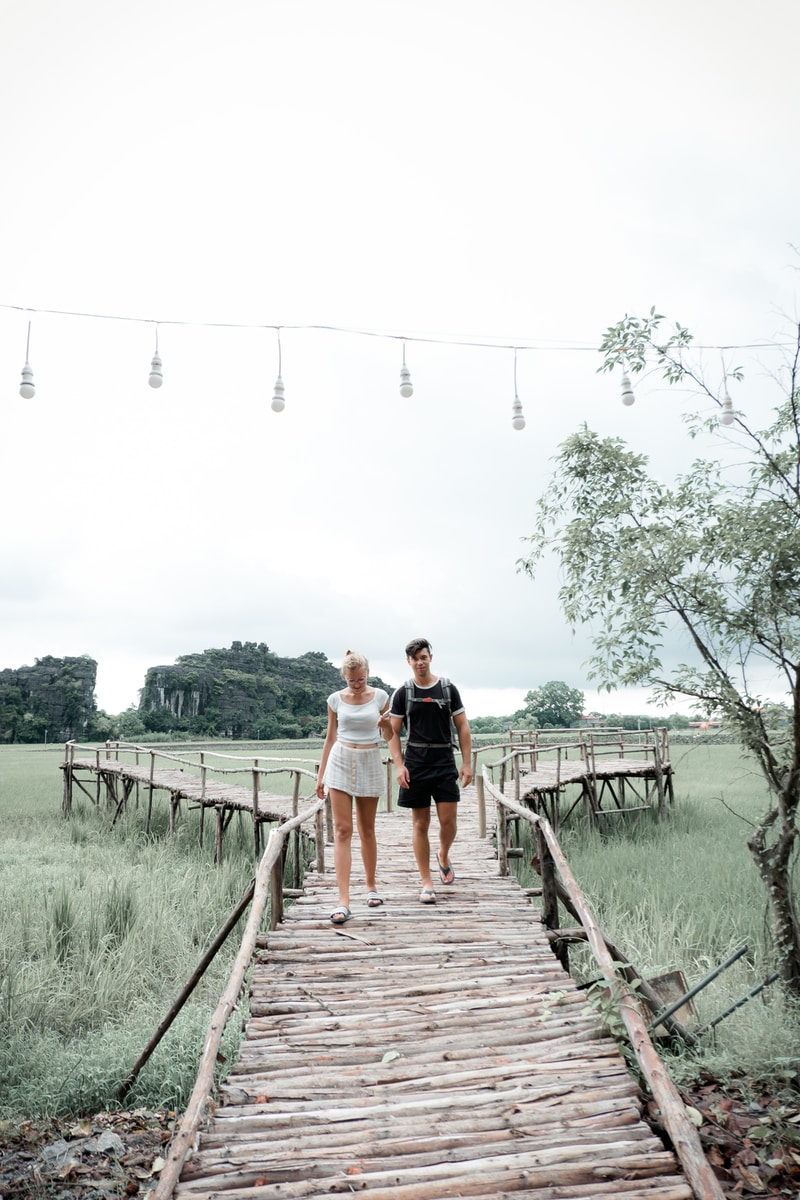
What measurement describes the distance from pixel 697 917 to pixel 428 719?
15.5ft

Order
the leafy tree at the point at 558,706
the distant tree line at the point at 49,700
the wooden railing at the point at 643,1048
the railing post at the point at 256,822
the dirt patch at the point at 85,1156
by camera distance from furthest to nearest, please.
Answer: the distant tree line at the point at 49,700 < the leafy tree at the point at 558,706 < the railing post at the point at 256,822 < the dirt patch at the point at 85,1156 < the wooden railing at the point at 643,1048

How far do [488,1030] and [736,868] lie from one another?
7.16m

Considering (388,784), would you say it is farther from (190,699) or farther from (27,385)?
(190,699)

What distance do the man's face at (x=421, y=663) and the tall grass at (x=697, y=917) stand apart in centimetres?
274

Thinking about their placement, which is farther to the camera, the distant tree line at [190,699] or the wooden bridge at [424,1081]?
the distant tree line at [190,699]

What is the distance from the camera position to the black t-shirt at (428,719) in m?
4.63

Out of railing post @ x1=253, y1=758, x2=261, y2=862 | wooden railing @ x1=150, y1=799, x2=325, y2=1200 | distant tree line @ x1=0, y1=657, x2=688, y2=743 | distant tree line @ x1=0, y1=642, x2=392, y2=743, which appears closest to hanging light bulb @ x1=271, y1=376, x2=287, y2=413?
wooden railing @ x1=150, y1=799, x2=325, y2=1200

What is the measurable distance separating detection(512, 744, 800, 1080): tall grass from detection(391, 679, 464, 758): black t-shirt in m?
2.34

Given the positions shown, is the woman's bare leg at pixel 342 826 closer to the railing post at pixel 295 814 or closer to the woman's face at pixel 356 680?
the woman's face at pixel 356 680

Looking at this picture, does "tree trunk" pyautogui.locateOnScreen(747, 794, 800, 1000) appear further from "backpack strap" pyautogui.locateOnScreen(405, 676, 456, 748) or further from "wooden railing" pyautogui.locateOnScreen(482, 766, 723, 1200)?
"backpack strap" pyautogui.locateOnScreen(405, 676, 456, 748)

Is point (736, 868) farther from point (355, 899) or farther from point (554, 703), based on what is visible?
point (554, 703)

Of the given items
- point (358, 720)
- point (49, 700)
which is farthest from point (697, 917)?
point (49, 700)

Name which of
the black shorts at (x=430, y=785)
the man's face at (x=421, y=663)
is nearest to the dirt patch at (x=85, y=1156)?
the black shorts at (x=430, y=785)

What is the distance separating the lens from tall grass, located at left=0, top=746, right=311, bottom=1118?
197 inches
